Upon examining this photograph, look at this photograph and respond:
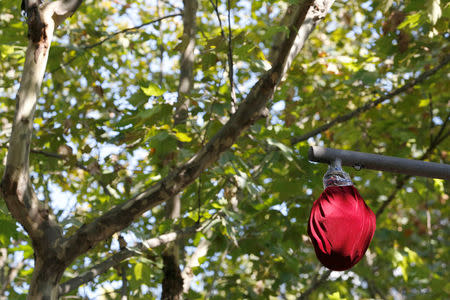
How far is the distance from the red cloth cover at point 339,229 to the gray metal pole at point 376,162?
0.19 metres

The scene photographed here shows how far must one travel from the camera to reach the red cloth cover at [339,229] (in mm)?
2041

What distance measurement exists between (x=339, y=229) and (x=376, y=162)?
454 millimetres

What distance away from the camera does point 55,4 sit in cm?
309

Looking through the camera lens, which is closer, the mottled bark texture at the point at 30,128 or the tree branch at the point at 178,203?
the mottled bark texture at the point at 30,128

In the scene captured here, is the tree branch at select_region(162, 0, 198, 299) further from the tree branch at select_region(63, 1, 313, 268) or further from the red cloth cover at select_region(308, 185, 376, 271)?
the red cloth cover at select_region(308, 185, 376, 271)

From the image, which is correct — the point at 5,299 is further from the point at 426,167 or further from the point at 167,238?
the point at 426,167

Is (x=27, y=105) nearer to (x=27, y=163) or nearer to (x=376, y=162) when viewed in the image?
(x=27, y=163)

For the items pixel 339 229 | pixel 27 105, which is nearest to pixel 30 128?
pixel 27 105

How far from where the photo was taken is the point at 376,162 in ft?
7.69

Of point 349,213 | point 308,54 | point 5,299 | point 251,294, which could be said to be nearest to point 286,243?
point 251,294

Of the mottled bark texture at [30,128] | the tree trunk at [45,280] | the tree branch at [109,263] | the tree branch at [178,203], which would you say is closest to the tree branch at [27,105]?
the mottled bark texture at [30,128]

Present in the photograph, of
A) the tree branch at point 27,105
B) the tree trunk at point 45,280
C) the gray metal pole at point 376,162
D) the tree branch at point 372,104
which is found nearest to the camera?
the gray metal pole at point 376,162

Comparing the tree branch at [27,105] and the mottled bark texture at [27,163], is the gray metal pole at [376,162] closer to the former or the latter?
the mottled bark texture at [27,163]

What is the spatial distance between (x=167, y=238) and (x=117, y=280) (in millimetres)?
1509
